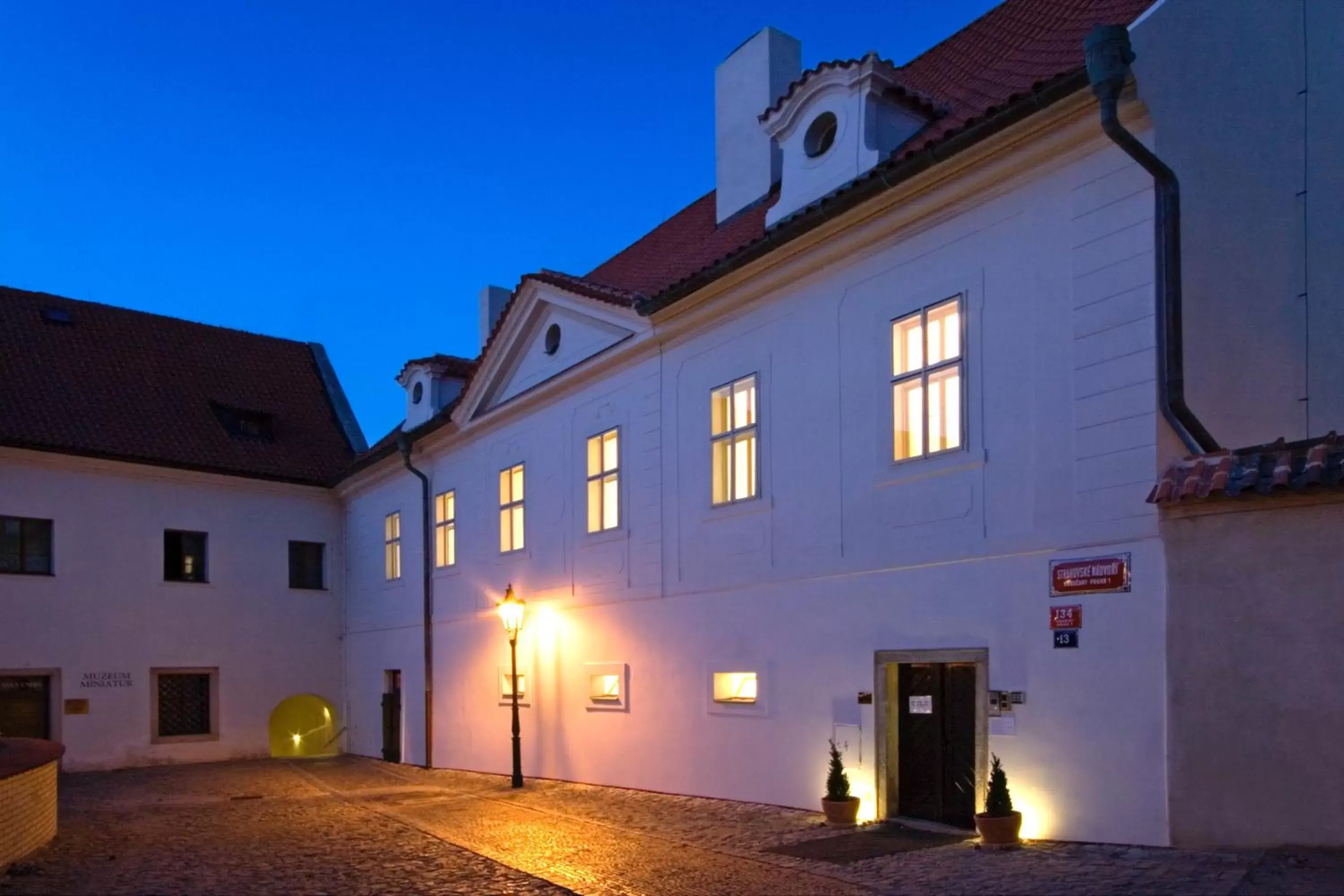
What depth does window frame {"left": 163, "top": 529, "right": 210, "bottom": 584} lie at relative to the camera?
2519cm

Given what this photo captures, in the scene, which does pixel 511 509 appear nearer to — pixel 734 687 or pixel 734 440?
pixel 734 440

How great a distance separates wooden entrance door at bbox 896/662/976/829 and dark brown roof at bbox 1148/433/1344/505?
8.99 feet

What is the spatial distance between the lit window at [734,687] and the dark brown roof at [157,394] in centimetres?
1548

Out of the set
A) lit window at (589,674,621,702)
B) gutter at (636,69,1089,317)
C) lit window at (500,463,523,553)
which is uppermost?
gutter at (636,69,1089,317)

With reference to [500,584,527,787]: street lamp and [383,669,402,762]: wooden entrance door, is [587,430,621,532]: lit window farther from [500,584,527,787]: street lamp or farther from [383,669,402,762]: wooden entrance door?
[383,669,402,762]: wooden entrance door

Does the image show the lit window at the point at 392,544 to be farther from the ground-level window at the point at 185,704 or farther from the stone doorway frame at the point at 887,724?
the stone doorway frame at the point at 887,724

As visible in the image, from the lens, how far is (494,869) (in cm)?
1064

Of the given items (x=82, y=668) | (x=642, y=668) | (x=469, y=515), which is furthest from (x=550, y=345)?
(x=82, y=668)

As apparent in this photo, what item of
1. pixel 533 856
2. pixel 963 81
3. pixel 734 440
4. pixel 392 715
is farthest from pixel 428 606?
pixel 963 81

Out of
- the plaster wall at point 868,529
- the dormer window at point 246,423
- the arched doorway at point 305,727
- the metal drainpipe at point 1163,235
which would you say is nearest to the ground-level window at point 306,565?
the arched doorway at point 305,727

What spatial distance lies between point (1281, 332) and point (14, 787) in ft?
39.8

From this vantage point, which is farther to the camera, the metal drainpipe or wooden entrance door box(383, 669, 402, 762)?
wooden entrance door box(383, 669, 402, 762)

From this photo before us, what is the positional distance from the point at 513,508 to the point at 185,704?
10.2 meters

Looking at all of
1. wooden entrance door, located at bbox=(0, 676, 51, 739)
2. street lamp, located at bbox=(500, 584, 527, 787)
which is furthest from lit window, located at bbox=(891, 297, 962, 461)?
wooden entrance door, located at bbox=(0, 676, 51, 739)
